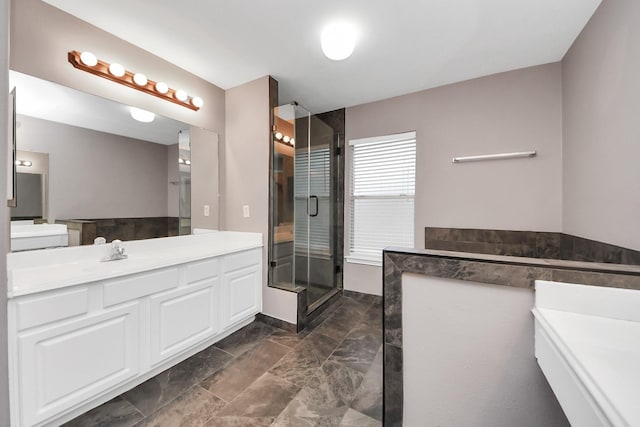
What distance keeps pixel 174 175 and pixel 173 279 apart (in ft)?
3.22

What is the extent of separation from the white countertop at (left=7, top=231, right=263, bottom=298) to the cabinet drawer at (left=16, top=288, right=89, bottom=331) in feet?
0.15

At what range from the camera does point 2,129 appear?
0.41 m

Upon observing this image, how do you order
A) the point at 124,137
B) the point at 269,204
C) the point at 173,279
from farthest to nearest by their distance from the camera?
A: the point at 269,204
the point at 124,137
the point at 173,279

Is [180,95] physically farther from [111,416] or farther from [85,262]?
[111,416]

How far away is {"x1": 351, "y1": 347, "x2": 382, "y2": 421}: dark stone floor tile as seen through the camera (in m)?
1.34

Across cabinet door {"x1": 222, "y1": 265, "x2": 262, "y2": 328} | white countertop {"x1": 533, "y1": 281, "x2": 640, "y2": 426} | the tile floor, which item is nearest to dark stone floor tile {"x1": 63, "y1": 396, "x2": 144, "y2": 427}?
the tile floor

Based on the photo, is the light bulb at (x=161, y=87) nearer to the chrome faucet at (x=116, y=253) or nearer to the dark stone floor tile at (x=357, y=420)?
the chrome faucet at (x=116, y=253)

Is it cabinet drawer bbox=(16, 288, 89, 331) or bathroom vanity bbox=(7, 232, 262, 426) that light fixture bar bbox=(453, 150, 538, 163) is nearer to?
bathroom vanity bbox=(7, 232, 262, 426)

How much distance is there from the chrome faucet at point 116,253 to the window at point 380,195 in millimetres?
2225

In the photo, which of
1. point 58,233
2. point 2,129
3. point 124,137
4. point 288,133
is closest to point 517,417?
point 2,129

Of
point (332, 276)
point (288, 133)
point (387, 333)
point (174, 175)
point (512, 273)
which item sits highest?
point (288, 133)

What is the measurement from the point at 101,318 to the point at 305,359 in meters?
1.31

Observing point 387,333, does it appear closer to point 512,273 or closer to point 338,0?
point 512,273

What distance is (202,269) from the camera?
179 centimetres
